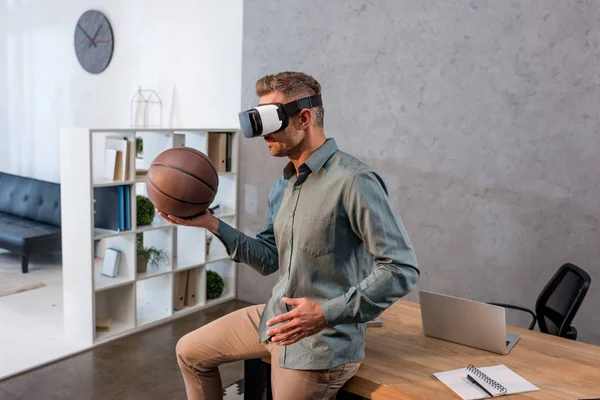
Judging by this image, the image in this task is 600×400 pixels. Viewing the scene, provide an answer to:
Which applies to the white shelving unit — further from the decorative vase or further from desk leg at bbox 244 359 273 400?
desk leg at bbox 244 359 273 400

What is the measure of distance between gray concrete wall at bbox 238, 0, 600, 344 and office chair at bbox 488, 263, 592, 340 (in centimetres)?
58

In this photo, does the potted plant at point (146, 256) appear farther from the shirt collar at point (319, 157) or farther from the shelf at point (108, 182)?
the shirt collar at point (319, 157)

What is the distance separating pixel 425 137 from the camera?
3961 mm

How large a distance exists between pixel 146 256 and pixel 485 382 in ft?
9.63

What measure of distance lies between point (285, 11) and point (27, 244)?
3048mm

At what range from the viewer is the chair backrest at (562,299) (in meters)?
2.68

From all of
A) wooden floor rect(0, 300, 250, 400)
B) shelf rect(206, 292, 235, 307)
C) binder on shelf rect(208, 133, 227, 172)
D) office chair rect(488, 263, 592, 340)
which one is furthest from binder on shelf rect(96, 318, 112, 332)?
office chair rect(488, 263, 592, 340)

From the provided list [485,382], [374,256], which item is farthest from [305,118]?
[485,382]

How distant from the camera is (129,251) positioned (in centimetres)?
418

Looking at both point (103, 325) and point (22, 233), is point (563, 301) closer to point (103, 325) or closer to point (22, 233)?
point (103, 325)

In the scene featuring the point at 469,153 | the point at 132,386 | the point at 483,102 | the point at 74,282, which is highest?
the point at 483,102

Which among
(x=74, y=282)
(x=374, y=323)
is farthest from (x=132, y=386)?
(x=374, y=323)

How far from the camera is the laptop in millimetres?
2186

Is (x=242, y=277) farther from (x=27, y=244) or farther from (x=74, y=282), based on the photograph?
(x=27, y=244)
